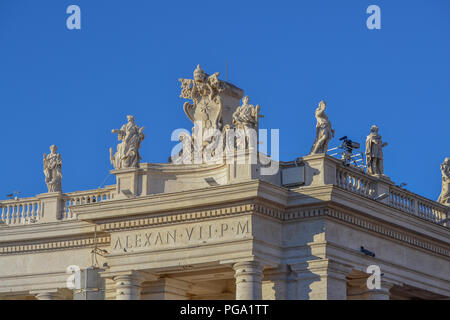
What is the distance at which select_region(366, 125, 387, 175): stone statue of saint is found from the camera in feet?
148

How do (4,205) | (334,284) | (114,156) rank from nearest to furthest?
1. (334,284)
2. (114,156)
3. (4,205)

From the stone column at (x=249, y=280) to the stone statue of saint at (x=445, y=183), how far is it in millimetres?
10710

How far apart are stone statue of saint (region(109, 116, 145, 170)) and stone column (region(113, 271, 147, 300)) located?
3.82 m

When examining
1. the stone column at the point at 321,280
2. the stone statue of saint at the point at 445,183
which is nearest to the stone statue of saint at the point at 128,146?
the stone column at the point at 321,280

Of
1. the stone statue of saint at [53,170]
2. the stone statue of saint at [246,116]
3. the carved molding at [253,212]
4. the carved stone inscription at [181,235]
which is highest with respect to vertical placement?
the stone statue of saint at [246,116]

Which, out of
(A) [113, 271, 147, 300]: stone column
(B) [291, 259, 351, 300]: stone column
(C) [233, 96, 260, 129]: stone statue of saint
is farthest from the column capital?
(C) [233, 96, 260, 129]: stone statue of saint

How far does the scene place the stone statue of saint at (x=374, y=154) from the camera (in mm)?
45062

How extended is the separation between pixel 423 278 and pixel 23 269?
44.4ft

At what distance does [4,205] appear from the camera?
4762cm

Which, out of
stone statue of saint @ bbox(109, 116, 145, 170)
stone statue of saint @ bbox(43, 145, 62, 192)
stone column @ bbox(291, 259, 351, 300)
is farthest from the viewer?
stone statue of saint @ bbox(43, 145, 62, 192)

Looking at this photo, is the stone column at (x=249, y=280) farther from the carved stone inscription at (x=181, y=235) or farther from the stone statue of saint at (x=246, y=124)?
the stone statue of saint at (x=246, y=124)

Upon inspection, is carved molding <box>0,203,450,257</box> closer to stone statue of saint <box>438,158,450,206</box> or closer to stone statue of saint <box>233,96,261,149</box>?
stone statue of saint <box>233,96,261,149</box>
